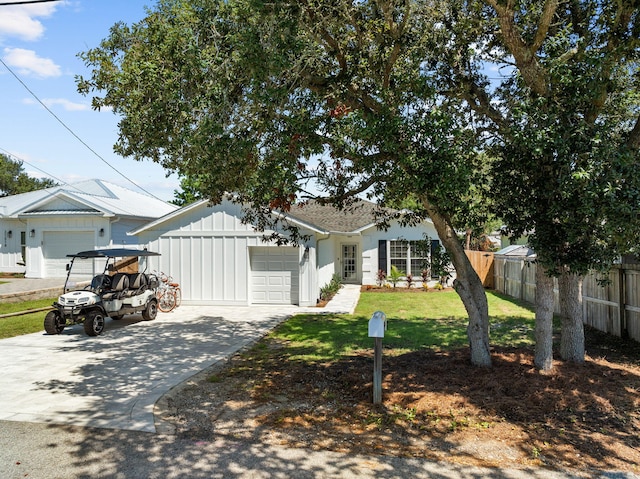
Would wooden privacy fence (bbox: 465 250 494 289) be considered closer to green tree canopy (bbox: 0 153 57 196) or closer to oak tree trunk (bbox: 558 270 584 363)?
oak tree trunk (bbox: 558 270 584 363)

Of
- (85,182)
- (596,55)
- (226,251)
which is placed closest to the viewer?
(596,55)

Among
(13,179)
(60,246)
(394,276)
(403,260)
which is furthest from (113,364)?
(13,179)

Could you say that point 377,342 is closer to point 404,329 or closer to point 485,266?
point 404,329

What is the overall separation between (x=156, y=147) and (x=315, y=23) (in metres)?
2.91

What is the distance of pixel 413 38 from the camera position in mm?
7449

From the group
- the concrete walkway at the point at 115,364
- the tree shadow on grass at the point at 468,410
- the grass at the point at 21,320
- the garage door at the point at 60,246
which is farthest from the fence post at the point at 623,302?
the garage door at the point at 60,246

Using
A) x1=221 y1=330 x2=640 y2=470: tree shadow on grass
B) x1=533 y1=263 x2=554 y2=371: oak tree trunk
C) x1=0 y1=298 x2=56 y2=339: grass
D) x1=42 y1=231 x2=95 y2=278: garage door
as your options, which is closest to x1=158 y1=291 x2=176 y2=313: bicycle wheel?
x1=0 y1=298 x2=56 y2=339: grass

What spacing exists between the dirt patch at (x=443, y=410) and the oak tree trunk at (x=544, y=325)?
187mm

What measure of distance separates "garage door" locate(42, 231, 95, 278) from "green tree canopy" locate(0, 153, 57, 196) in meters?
25.3

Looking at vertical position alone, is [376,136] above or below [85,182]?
below

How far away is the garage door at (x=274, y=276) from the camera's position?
15797mm

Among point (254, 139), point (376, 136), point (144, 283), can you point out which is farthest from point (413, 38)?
point (144, 283)

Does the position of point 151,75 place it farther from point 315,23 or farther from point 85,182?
point 85,182

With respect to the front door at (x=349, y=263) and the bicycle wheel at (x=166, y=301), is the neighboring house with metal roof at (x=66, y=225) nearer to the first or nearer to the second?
the bicycle wheel at (x=166, y=301)
